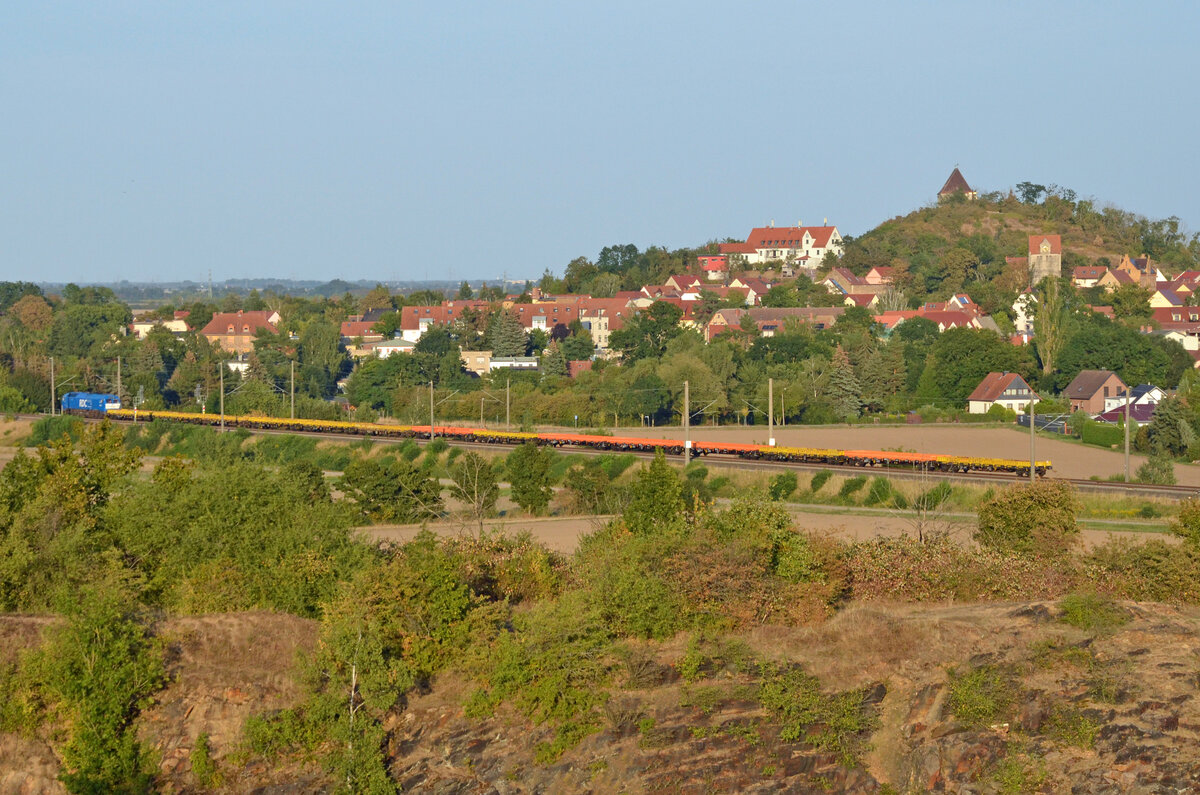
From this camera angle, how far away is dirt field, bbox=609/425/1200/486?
57881 mm

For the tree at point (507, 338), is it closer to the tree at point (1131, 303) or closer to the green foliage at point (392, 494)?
the tree at point (1131, 303)

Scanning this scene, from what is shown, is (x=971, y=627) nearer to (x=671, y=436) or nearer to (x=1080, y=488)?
(x=1080, y=488)

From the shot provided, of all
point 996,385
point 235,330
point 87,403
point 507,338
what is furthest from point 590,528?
point 235,330

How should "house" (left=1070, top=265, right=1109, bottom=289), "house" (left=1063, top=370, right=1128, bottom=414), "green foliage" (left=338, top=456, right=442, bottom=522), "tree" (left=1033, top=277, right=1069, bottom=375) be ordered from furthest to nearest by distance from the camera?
"house" (left=1070, top=265, right=1109, bottom=289) < "tree" (left=1033, top=277, right=1069, bottom=375) < "house" (left=1063, top=370, right=1128, bottom=414) < "green foliage" (left=338, top=456, right=442, bottom=522)

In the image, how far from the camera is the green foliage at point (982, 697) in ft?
72.5

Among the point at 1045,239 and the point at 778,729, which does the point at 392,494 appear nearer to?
the point at 778,729

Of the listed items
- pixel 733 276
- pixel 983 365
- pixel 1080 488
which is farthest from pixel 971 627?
pixel 733 276

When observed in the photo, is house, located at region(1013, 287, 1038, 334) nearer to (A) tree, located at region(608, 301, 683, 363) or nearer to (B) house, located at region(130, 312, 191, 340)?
(A) tree, located at region(608, 301, 683, 363)

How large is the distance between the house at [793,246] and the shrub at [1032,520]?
117594 mm

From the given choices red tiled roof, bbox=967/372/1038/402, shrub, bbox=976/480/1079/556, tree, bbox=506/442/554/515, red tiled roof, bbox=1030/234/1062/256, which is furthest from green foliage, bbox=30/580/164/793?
red tiled roof, bbox=1030/234/1062/256

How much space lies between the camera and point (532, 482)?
5072 centimetres

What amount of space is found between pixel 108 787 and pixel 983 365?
72.5 metres

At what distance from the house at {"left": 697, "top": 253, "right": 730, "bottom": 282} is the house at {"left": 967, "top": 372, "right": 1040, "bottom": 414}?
63.3 metres

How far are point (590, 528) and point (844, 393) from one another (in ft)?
140
